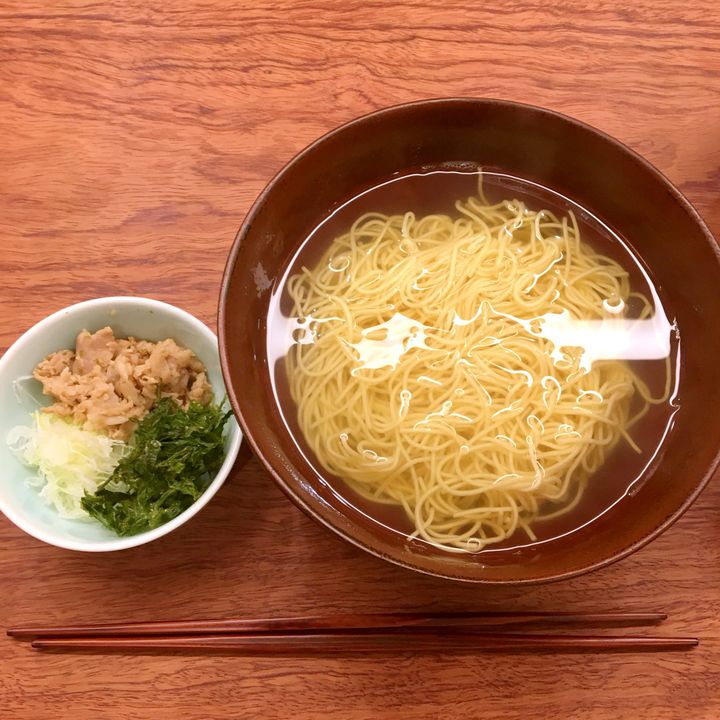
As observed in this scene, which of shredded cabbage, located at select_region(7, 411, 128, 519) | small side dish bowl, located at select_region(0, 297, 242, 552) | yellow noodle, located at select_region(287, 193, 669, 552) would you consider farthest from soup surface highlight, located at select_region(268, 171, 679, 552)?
shredded cabbage, located at select_region(7, 411, 128, 519)

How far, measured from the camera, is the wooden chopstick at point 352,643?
1783 millimetres

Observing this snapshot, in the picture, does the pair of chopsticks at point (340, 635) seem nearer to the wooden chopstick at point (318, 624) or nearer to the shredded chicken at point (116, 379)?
the wooden chopstick at point (318, 624)

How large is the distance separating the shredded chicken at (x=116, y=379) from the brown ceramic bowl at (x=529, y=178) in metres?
0.23

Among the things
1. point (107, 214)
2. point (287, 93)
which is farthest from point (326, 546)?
point (287, 93)

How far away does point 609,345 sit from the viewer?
6.24ft

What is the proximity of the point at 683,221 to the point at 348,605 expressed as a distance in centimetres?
134

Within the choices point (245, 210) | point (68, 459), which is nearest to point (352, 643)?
point (68, 459)

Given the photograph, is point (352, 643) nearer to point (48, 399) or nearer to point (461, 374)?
point (461, 374)

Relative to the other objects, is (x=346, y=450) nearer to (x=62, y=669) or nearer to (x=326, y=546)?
(x=326, y=546)

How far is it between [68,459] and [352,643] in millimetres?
892

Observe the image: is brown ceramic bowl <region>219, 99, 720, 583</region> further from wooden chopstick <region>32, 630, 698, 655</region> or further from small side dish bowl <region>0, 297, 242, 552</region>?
wooden chopstick <region>32, 630, 698, 655</region>

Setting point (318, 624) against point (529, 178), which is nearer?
point (318, 624)

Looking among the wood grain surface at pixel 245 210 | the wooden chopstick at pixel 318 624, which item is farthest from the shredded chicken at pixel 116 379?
the wooden chopstick at pixel 318 624

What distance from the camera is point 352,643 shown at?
180 centimetres
